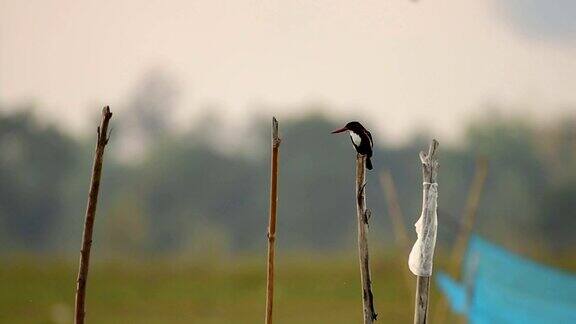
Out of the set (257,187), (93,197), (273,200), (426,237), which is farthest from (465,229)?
(93,197)

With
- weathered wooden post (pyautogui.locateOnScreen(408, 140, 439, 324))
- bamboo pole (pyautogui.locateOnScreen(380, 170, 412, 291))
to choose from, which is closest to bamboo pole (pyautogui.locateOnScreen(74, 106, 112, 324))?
weathered wooden post (pyautogui.locateOnScreen(408, 140, 439, 324))

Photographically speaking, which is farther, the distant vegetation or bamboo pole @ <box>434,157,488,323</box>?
the distant vegetation

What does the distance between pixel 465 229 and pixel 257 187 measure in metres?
0.80

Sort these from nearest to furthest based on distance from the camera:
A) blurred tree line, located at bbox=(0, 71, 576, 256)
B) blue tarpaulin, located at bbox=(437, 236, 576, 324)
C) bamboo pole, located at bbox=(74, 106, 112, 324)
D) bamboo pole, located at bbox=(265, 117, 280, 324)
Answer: bamboo pole, located at bbox=(74, 106, 112, 324)
bamboo pole, located at bbox=(265, 117, 280, 324)
blue tarpaulin, located at bbox=(437, 236, 576, 324)
blurred tree line, located at bbox=(0, 71, 576, 256)

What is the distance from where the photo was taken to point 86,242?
210cm

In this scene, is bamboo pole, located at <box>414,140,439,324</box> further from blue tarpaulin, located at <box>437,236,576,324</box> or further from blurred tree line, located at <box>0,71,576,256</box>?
blurred tree line, located at <box>0,71,576,256</box>

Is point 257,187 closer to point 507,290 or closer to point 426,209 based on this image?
point 507,290

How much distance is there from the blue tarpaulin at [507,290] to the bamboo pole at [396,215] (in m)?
0.17

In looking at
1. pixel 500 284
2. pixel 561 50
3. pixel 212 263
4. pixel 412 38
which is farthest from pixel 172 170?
pixel 561 50

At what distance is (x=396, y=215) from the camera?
3131 mm

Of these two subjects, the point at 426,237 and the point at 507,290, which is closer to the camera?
the point at 426,237

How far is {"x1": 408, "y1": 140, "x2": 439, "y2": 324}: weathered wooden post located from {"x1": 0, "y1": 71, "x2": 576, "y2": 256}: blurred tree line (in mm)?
1036

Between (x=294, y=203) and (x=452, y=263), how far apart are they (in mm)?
640

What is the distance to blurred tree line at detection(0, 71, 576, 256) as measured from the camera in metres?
3.18
